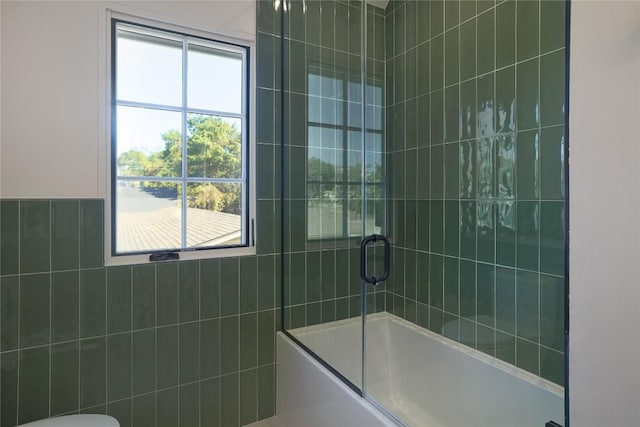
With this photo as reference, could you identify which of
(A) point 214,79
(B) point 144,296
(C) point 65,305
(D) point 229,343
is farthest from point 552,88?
(C) point 65,305

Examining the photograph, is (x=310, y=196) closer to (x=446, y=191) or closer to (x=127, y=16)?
(x=446, y=191)

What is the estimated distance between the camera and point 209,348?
1.90 metres

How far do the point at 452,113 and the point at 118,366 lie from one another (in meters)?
2.23

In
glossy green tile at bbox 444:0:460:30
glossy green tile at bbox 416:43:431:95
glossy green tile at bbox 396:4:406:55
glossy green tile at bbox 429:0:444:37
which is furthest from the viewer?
glossy green tile at bbox 396:4:406:55

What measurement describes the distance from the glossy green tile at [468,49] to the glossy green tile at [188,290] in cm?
182

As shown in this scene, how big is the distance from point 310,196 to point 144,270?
1000mm

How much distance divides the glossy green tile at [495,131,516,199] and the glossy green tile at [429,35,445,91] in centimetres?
55

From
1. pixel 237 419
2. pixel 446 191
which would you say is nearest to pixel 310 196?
pixel 446 191

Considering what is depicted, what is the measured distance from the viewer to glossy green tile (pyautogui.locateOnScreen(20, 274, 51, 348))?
1.51 m

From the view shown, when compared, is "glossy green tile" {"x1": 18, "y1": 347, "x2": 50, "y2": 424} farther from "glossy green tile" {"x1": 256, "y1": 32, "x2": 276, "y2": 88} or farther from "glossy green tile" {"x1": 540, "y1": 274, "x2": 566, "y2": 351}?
"glossy green tile" {"x1": 540, "y1": 274, "x2": 566, "y2": 351}

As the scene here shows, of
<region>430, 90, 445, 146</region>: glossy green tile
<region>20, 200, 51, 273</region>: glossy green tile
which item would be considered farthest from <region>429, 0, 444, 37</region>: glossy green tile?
<region>20, 200, 51, 273</region>: glossy green tile

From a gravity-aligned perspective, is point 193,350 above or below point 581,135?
below

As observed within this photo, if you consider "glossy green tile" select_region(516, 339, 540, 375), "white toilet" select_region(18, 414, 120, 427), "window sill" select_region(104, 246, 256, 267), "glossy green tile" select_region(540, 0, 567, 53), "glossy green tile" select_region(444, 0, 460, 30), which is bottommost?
"white toilet" select_region(18, 414, 120, 427)

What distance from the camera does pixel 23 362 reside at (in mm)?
1516
